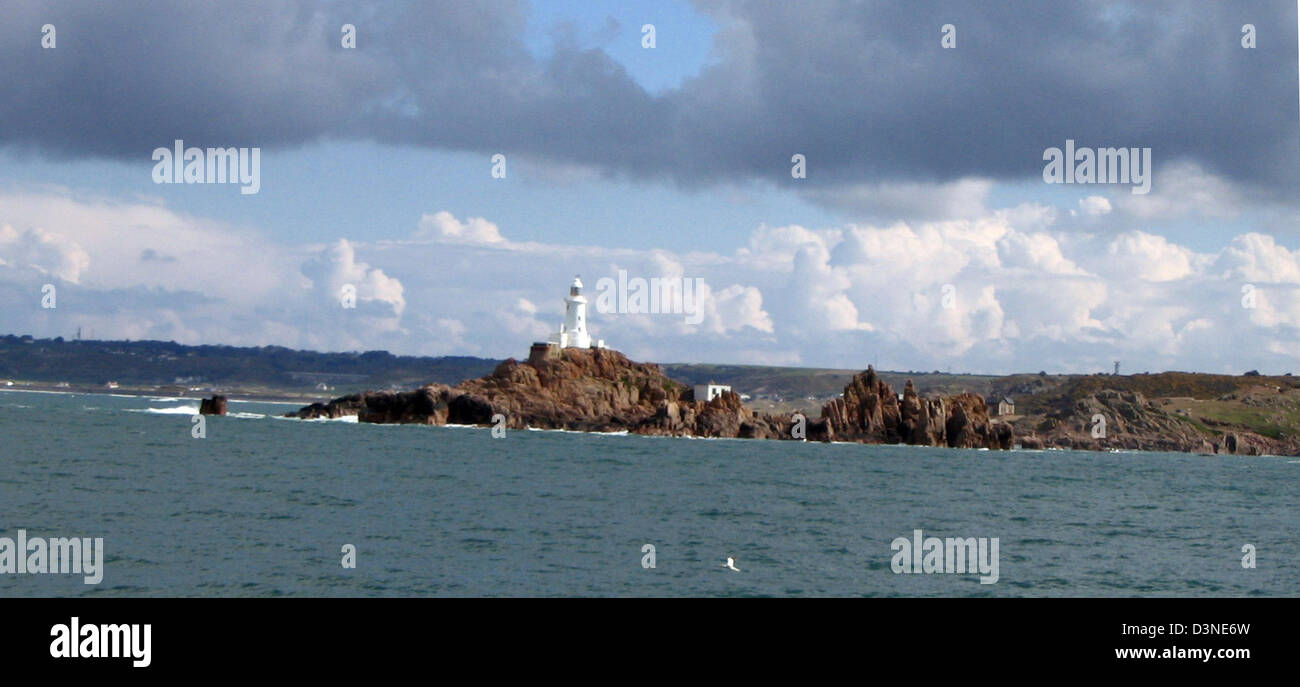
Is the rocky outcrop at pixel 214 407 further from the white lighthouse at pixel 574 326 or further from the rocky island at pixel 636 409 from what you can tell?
the white lighthouse at pixel 574 326

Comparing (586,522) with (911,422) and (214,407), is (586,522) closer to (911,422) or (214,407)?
(911,422)

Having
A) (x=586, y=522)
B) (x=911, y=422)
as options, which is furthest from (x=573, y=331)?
(x=586, y=522)

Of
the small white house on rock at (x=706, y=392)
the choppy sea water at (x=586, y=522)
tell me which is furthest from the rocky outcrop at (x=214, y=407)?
the choppy sea water at (x=586, y=522)

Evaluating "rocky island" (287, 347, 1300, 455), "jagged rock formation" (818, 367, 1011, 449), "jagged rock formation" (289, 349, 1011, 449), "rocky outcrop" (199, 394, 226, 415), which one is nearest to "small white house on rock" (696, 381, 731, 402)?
"rocky island" (287, 347, 1300, 455)

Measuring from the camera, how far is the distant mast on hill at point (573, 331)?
17038 centimetres

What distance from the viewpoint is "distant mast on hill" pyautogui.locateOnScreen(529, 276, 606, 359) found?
170m

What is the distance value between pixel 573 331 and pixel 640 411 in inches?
731

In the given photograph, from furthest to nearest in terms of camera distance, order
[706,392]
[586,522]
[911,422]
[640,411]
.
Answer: [706,392] → [640,411] → [911,422] → [586,522]

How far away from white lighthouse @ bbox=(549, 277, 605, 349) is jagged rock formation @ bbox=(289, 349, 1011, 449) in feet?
15.0

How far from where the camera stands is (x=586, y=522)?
167 ft

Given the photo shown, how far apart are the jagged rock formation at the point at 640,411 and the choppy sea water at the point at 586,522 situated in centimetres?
5220

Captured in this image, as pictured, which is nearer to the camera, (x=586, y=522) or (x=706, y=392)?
(x=586, y=522)

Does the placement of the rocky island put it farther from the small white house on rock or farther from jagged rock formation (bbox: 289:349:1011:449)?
the small white house on rock
